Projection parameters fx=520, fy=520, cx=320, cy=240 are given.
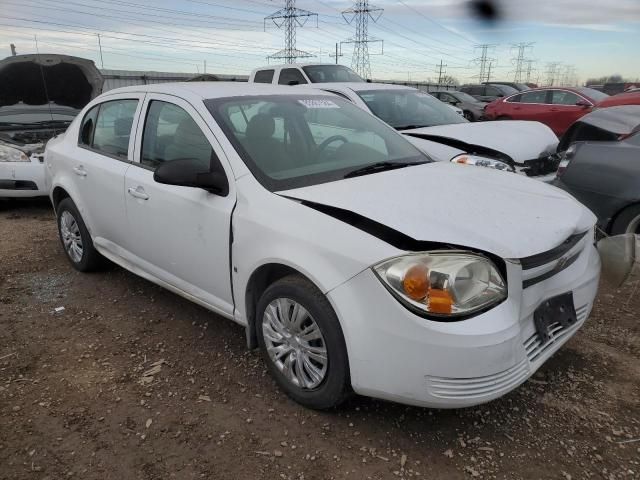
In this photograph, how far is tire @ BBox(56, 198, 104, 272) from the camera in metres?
4.41

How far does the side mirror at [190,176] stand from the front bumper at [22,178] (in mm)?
4658

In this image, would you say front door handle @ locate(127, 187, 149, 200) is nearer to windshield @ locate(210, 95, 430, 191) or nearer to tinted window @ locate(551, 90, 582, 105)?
windshield @ locate(210, 95, 430, 191)

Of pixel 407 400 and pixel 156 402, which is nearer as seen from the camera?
pixel 407 400

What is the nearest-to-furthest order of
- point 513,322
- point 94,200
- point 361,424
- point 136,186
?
point 513,322
point 361,424
point 136,186
point 94,200

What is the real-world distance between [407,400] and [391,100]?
519 cm

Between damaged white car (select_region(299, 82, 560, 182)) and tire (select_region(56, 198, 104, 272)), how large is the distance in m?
3.11

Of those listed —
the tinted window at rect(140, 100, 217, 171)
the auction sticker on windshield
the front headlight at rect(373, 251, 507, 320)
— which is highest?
the auction sticker on windshield

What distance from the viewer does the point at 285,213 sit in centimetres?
259

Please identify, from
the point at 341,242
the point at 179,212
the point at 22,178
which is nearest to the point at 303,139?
the point at 179,212

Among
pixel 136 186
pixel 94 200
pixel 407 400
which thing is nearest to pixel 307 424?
pixel 407 400

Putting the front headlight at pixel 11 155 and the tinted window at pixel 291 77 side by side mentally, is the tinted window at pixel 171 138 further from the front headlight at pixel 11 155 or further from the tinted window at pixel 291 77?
the tinted window at pixel 291 77

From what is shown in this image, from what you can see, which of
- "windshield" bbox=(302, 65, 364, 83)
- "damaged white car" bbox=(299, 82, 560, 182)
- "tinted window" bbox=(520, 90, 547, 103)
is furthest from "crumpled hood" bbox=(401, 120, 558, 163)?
"tinted window" bbox=(520, 90, 547, 103)

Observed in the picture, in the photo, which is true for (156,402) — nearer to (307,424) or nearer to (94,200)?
(307,424)

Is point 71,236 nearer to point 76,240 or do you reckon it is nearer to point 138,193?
point 76,240
